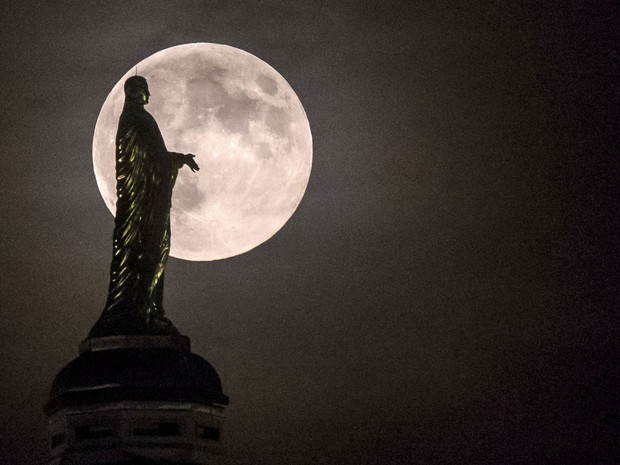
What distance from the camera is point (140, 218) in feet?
59.1

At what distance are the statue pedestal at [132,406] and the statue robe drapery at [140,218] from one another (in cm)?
61

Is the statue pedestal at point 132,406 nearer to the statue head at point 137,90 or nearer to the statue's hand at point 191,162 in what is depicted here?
the statue's hand at point 191,162

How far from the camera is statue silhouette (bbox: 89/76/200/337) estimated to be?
696 inches

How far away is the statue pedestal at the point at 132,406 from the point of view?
54.5 feet

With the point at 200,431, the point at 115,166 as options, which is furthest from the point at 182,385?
the point at 115,166

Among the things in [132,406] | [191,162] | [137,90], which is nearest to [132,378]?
[132,406]

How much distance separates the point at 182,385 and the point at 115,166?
3.65 m

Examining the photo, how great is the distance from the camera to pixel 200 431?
17.1 m

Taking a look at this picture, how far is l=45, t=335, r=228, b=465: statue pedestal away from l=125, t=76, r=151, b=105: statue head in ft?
11.7

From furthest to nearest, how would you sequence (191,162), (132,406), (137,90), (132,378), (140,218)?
(137,90)
(191,162)
(140,218)
(132,378)
(132,406)

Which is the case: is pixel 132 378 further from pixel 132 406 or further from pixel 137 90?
pixel 137 90

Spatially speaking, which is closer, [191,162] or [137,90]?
[191,162]

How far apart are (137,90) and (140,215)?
1.86 m

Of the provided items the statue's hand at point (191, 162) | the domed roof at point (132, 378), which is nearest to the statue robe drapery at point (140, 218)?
the statue's hand at point (191, 162)
